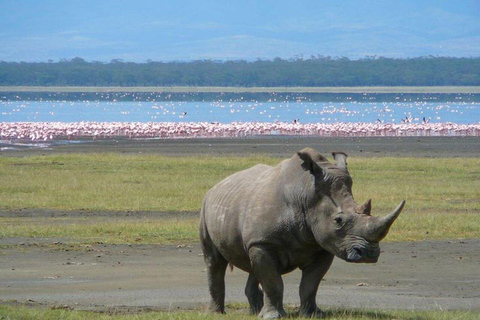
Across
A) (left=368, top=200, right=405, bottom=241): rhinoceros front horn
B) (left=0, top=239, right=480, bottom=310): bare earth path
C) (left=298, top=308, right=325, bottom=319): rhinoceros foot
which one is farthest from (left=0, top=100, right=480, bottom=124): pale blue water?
(left=368, top=200, right=405, bottom=241): rhinoceros front horn

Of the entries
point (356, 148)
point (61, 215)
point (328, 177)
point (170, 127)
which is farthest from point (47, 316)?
point (170, 127)

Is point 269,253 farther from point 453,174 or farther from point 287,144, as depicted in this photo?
point 287,144

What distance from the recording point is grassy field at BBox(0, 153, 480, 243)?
19.7m

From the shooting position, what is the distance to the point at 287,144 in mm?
50125

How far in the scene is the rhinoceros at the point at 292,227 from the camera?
11.0 meters

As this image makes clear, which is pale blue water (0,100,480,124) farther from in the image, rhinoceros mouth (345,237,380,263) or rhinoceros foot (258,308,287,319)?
A: rhinoceros mouth (345,237,380,263)

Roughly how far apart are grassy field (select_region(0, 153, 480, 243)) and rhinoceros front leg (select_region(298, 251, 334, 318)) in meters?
6.99

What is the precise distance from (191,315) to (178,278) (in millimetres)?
3787

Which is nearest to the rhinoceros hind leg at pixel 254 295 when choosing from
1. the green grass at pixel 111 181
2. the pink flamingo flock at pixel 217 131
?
the green grass at pixel 111 181

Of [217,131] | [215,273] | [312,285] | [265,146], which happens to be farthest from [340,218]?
[217,131]

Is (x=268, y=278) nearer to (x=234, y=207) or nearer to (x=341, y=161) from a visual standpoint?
(x=234, y=207)

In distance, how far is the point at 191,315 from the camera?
1145 cm

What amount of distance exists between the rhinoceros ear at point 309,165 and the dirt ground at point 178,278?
209cm

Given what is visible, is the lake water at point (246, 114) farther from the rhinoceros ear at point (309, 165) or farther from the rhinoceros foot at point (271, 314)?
the rhinoceros ear at point (309, 165)
